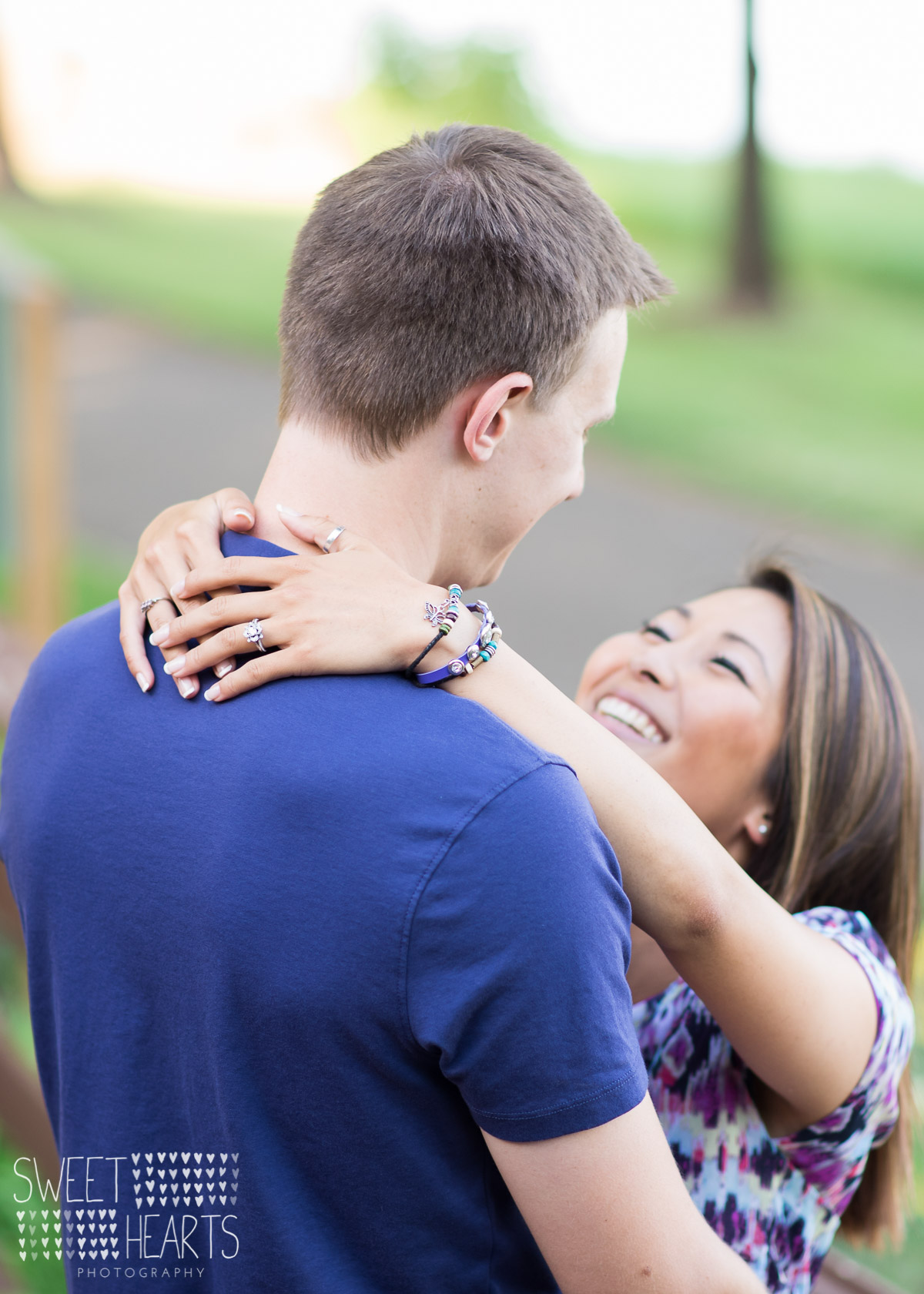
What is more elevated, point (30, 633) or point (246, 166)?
point (246, 166)

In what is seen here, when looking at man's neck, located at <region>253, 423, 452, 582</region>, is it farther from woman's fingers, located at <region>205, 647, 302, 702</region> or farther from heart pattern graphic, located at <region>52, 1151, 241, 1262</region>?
heart pattern graphic, located at <region>52, 1151, 241, 1262</region>

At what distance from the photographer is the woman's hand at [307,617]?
1367 mm

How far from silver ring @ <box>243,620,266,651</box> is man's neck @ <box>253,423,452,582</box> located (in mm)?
164

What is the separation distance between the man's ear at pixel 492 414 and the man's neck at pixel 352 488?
0.04 metres

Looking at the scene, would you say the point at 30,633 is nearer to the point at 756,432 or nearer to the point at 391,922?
the point at 391,922

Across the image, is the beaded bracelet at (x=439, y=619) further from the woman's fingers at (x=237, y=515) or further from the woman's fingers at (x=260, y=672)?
the woman's fingers at (x=237, y=515)

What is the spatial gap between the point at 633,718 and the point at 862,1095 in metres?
0.71

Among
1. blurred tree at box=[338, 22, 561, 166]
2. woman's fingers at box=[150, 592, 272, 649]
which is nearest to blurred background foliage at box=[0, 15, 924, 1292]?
blurred tree at box=[338, 22, 561, 166]

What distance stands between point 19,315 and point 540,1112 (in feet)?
18.8

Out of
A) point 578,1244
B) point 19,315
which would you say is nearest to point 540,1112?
point 578,1244

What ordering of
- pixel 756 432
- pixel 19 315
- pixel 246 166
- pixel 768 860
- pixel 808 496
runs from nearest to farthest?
pixel 768 860, pixel 19 315, pixel 808 496, pixel 756 432, pixel 246 166

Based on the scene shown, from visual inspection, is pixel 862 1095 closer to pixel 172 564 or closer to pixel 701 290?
pixel 172 564

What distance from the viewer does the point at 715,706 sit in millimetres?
2131

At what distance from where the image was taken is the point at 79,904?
1.47m
